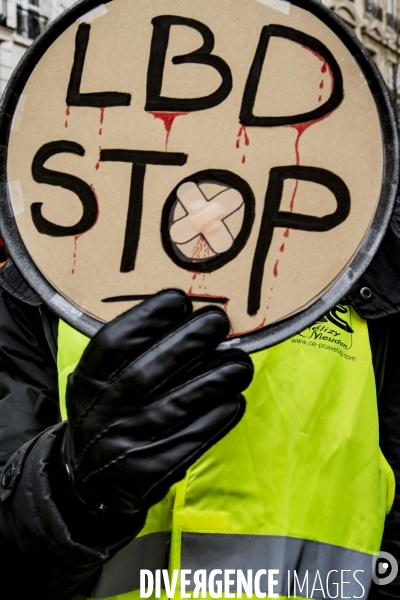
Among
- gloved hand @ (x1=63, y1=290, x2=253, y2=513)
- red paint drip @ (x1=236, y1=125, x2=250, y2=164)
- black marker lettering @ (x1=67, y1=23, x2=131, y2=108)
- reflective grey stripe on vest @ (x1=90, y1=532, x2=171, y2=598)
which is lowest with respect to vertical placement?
reflective grey stripe on vest @ (x1=90, y1=532, x2=171, y2=598)

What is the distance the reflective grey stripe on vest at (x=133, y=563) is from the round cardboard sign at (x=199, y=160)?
1.54ft

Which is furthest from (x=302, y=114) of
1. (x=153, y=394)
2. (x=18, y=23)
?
(x=18, y=23)

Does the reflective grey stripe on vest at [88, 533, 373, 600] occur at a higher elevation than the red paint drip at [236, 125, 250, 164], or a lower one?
lower

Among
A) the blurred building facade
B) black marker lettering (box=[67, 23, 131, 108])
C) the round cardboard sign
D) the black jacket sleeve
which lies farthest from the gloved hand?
the blurred building facade

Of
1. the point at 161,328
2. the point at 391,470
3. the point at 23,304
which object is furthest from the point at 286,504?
the point at 23,304

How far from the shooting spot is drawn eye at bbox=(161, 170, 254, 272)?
2.58ft

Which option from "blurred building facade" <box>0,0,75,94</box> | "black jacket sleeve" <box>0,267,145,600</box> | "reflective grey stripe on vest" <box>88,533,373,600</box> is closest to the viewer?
"black jacket sleeve" <box>0,267,145,600</box>

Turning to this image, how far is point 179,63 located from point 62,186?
0.20 meters

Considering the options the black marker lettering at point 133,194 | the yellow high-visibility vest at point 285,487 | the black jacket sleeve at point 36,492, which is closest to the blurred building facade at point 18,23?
the black jacket sleeve at point 36,492

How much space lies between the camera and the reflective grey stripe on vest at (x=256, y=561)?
1.07 meters

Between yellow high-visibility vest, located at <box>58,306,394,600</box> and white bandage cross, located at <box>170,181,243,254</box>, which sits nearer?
white bandage cross, located at <box>170,181,243,254</box>

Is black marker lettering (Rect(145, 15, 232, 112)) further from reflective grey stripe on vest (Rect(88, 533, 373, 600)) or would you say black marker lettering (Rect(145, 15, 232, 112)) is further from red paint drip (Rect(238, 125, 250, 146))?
reflective grey stripe on vest (Rect(88, 533, 373, 600))

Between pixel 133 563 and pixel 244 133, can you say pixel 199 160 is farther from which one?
pixel 133 563

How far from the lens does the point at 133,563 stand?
1.10 meters
